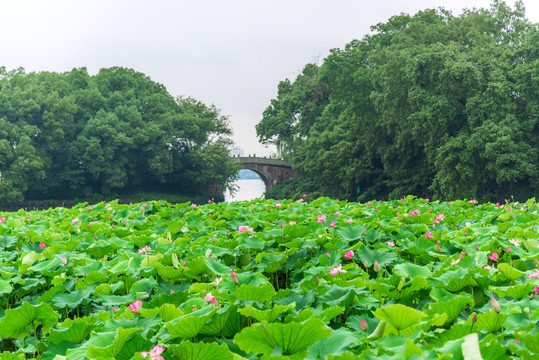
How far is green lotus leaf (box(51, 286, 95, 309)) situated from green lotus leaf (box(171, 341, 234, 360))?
1081mm

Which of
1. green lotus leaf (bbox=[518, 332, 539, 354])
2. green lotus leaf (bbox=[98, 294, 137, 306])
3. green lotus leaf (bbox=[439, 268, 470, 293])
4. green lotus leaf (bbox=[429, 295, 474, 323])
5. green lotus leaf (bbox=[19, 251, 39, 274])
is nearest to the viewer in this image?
green lotus leaf (bbox=[518, 332, 539, 354])

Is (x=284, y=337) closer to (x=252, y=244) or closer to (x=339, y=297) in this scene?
(x=339, y=297)

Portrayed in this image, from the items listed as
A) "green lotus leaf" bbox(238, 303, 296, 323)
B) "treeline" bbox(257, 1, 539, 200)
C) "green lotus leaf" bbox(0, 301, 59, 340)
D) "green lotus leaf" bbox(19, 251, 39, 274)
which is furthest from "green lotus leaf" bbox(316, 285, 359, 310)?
"treeline" bbox(257, 1, 539, 200)

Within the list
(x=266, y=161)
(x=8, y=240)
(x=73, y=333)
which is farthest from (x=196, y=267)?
(x=266, y=161)

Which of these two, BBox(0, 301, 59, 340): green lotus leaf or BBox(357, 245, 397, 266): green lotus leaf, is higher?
BBox(357, 245, 397, 266): green lotus leaf

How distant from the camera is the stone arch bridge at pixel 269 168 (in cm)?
4959

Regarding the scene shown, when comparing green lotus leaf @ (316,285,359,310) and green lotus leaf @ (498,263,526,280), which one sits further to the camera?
green lotus leaf @ (498,263,526,280)

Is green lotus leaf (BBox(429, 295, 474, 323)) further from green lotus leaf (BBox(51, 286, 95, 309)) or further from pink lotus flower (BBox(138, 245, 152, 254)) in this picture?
pink lotus flower (BBox(138, 245, 152, 254))

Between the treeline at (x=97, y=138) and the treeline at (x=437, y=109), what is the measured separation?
38.7 ft

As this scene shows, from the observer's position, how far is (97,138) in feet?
108

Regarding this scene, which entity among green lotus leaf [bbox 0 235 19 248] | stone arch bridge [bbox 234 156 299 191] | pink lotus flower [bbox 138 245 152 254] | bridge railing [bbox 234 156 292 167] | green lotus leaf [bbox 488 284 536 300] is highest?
green lotus leaf [bbox 488 284 536 300]

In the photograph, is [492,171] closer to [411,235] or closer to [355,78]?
[355,78]

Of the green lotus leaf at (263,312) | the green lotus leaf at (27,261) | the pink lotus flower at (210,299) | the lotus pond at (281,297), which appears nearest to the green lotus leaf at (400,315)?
the lotus pond at (281,297)

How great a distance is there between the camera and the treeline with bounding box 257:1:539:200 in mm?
18578
